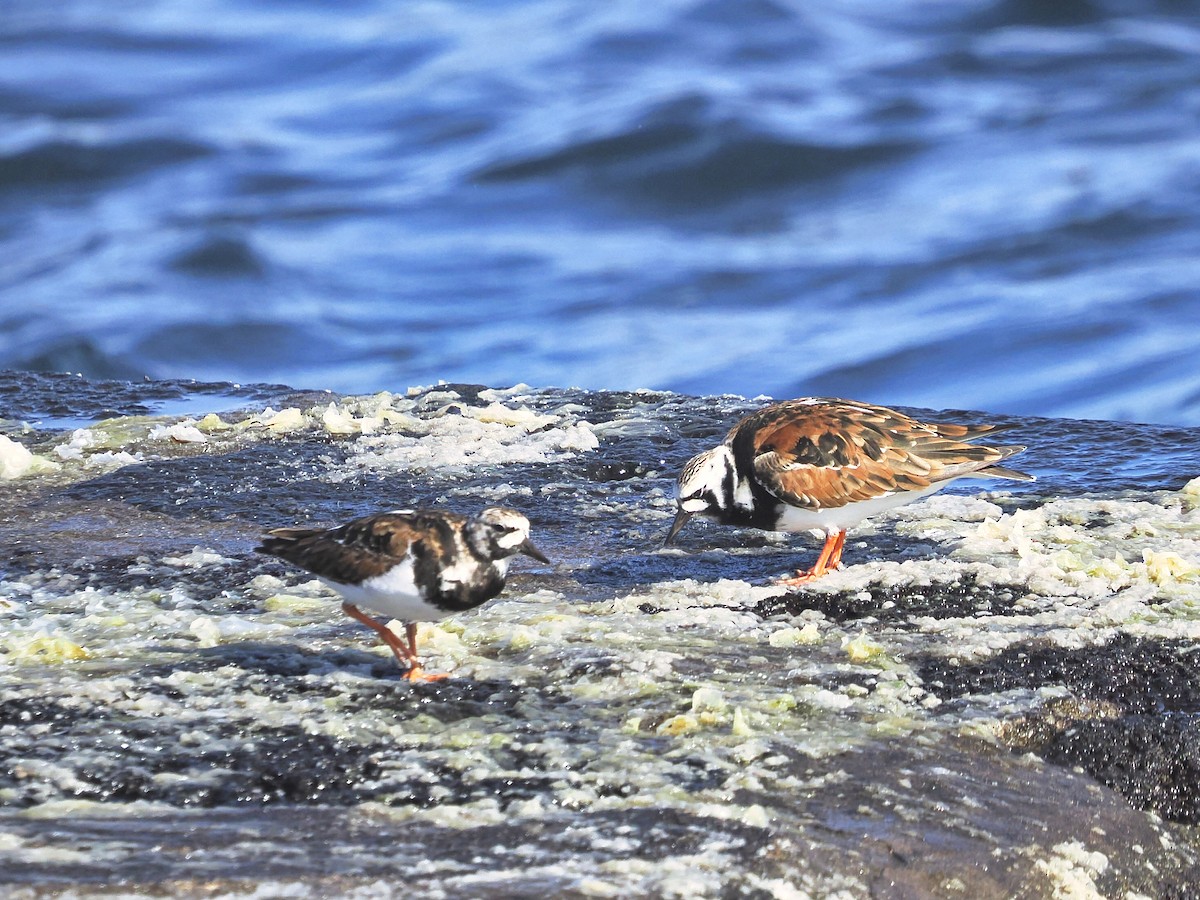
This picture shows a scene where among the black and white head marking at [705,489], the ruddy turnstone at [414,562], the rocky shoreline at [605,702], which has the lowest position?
the rocky shoreline at [605,702]

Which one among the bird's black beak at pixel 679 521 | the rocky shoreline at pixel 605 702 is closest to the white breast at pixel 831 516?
the rocky shoreline at pixel 605 702

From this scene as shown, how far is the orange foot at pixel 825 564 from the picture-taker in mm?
4596

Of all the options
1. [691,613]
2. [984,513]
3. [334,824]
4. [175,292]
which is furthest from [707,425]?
[175,292]

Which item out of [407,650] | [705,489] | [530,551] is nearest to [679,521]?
[705,489]

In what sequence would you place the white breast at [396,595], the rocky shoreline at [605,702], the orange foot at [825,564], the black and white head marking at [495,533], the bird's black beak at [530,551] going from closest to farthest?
the rocky shoreline at [605,702], the white breast at [396,595], the black and white head marking at [495,533], the bird's black beak at [530,551], the orange foot at [825,564]

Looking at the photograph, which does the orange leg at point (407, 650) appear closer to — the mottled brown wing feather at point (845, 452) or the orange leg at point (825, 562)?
the orange leg at point (825, 562)

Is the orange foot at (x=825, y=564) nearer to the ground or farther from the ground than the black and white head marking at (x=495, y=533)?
nearer to the ground

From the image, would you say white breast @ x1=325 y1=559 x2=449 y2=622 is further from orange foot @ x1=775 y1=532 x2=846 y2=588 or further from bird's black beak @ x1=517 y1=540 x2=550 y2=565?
orange foot @ x1=775 y1=532 x2=846 y2=588

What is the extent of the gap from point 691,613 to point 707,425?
7.01ft

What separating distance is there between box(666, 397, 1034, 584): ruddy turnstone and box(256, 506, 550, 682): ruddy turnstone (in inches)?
38.9

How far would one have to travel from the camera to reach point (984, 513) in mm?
5156

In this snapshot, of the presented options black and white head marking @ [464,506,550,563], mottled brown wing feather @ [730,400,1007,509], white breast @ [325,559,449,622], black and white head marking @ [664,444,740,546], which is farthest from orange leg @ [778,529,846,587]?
white breast @ [325,559,449,622]

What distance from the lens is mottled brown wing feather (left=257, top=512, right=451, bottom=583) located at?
12.5ft

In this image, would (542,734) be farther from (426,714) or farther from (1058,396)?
(1058,396)
